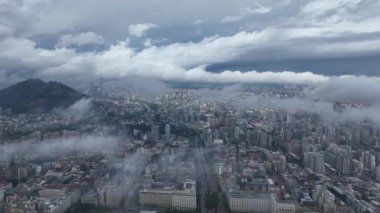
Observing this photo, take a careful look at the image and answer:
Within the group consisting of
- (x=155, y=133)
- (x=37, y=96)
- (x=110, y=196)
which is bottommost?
(x=110, y=196)

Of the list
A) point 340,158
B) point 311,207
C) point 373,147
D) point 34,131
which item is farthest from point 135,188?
point 373,147

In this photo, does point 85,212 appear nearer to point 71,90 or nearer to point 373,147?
point 373,147

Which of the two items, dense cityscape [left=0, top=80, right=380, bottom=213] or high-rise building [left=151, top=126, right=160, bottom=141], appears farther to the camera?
high-rise building [left=151, top=126, right=160, bottom=141]

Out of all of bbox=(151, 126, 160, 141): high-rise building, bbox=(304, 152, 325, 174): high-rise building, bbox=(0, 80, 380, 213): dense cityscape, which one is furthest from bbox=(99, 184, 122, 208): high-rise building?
bbox=(151, 126, 160, 141): high-rise building

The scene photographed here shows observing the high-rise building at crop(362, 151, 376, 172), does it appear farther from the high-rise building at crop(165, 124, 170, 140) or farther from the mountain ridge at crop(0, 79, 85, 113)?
the mountain ridge at crop(0, 79, 85, 113)

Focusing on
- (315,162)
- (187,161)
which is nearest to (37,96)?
(187,161)

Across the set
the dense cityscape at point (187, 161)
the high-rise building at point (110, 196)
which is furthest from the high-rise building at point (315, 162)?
the high-rise building at point (110, 196)

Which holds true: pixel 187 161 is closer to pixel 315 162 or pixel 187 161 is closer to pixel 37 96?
pixel 315 162

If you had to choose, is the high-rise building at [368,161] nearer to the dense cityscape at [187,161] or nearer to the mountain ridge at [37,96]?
the dense cityscape at [187,161]

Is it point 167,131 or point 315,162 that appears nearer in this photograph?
point 315,162
